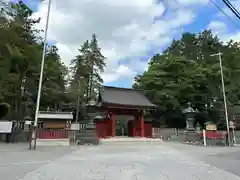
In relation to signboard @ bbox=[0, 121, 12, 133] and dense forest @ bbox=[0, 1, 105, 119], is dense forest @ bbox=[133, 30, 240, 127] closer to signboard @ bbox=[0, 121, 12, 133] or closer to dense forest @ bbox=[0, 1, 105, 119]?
dense forest @ bbox=[0, 1, 105, 119]

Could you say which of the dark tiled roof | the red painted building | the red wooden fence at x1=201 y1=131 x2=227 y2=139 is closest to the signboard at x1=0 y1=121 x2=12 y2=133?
the red painted building

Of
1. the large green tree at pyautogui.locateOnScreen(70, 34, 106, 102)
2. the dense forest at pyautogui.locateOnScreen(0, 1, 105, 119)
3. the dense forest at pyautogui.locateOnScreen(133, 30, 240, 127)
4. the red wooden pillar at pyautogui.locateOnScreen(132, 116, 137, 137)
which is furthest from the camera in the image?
the large green tree at pyautogui.locateOnScreen(70, 34, 106, 102)

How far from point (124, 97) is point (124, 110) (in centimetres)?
195

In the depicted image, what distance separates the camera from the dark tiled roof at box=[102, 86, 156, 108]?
3075cm

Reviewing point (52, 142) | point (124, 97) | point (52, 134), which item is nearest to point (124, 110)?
point (124, 97)

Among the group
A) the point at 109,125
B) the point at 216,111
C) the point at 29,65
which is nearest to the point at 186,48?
the point at 216,111

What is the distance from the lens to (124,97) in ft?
109

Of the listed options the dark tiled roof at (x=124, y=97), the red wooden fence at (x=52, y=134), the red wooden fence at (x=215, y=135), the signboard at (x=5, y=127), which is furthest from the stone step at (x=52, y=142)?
the red wooden fence at (x=215, y=135)

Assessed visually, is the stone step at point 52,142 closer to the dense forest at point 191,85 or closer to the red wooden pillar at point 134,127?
the red wooden pillar at point 134,127

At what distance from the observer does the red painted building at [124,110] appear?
1180 inches

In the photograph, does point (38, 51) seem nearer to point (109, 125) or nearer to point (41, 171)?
point (109, 125)

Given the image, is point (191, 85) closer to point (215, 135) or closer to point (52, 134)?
point (215, 135)

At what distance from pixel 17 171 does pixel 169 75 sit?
3112 cm

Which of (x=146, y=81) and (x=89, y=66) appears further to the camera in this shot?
(x=89, y=66)
